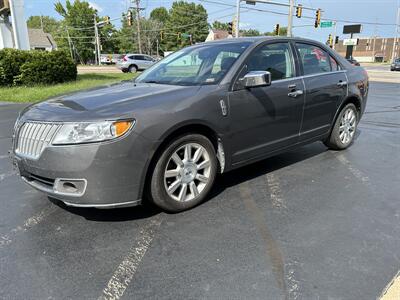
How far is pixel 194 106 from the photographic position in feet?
11.6

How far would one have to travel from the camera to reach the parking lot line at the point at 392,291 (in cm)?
242

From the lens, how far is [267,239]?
3178mm

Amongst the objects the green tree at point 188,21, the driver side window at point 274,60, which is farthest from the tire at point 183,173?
the green tree at point 188,21

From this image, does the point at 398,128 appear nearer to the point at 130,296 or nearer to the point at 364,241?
the point at 364,241

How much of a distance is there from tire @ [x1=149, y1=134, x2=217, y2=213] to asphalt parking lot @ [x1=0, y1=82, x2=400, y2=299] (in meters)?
0.16

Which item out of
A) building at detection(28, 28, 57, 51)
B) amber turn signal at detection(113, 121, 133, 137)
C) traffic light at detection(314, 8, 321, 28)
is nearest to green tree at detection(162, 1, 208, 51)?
building at detection(28, 28, 57, 51)

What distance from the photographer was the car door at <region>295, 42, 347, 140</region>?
4.84 m

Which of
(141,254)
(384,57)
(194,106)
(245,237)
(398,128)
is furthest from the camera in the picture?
(384,57)

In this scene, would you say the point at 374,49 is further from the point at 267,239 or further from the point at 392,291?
the point at 392,291

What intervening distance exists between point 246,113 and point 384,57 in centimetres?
12498

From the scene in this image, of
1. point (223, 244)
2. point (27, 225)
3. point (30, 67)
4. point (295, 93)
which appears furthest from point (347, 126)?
point (30, 67)

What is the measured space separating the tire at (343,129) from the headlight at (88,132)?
3702 mm

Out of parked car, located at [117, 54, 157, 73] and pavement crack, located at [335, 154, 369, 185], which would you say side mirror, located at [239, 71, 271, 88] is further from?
parked car, located at [117, 54, 157, 73]

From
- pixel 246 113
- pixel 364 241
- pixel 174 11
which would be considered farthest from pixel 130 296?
pixel 174 11
